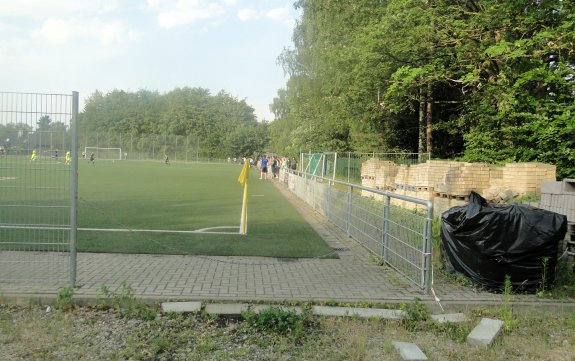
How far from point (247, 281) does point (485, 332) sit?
2877mm

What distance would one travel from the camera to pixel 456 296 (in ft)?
18.8

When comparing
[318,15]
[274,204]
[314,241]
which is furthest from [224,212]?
[318,15]

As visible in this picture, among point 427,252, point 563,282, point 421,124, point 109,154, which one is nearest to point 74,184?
point 427,252

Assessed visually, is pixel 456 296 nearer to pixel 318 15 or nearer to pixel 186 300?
pixel 186 300

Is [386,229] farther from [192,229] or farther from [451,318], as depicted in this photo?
[192,229]

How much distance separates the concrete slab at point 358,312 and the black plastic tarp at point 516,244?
156 centimetres

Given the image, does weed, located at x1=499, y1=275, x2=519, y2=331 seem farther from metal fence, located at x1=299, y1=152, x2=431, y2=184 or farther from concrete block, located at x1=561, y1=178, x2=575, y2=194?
metal fence, located at x1=299, y1=152, x2=431, y2=184

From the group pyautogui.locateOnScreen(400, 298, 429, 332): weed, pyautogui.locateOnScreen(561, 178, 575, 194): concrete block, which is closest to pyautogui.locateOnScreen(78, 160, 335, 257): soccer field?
pyautogui.locateOnScreen(400, 298, 429, 332): weed

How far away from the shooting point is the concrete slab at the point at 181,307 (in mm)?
4984

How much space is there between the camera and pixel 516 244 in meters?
5.85

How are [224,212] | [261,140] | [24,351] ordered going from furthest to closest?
[261,140] < [224,212] < [24,351]

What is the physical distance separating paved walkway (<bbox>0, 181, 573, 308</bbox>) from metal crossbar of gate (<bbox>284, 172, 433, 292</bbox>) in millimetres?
223

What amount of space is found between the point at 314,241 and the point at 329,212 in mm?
3159

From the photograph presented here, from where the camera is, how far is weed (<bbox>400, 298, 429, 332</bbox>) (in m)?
4.91
